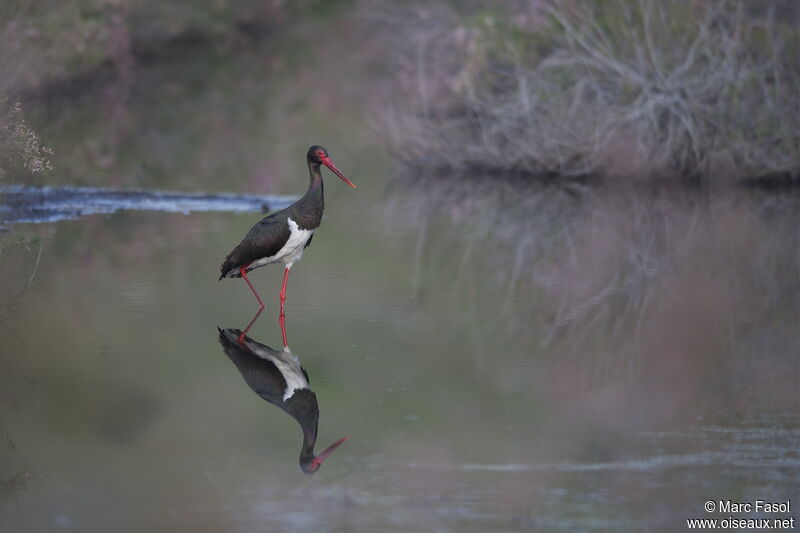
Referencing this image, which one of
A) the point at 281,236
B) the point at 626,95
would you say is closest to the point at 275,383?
the point at 281,236

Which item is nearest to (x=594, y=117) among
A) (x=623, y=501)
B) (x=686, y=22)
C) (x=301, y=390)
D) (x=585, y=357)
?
(x=686, y=22)

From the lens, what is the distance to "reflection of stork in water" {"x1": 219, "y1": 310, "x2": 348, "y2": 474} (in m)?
7.57

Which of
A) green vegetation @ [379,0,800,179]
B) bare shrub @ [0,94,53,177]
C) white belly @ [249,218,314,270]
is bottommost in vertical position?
green vegetation @ [379,0,800,179]

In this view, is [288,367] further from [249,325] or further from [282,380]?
[249,325]

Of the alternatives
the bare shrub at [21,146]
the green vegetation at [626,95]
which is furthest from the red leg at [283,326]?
the green vegetation at [626,95]

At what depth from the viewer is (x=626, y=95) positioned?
18.8 metres

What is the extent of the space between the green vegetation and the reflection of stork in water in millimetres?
9024

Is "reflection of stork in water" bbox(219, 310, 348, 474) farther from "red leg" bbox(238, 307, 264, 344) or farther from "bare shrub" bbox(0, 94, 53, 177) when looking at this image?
"bare shrub" bbox(0, 94, 53, 177)

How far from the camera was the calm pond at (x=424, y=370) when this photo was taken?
22.3ft

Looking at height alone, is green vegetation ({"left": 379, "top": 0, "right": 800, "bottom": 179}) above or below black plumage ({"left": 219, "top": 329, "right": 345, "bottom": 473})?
below

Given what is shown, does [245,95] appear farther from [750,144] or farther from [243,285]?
[243,285]

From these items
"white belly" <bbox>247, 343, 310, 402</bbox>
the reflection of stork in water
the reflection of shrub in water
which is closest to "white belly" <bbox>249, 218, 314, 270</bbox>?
the reflection of stork in water

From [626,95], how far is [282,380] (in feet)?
36.2

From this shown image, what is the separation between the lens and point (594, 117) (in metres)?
18.7
